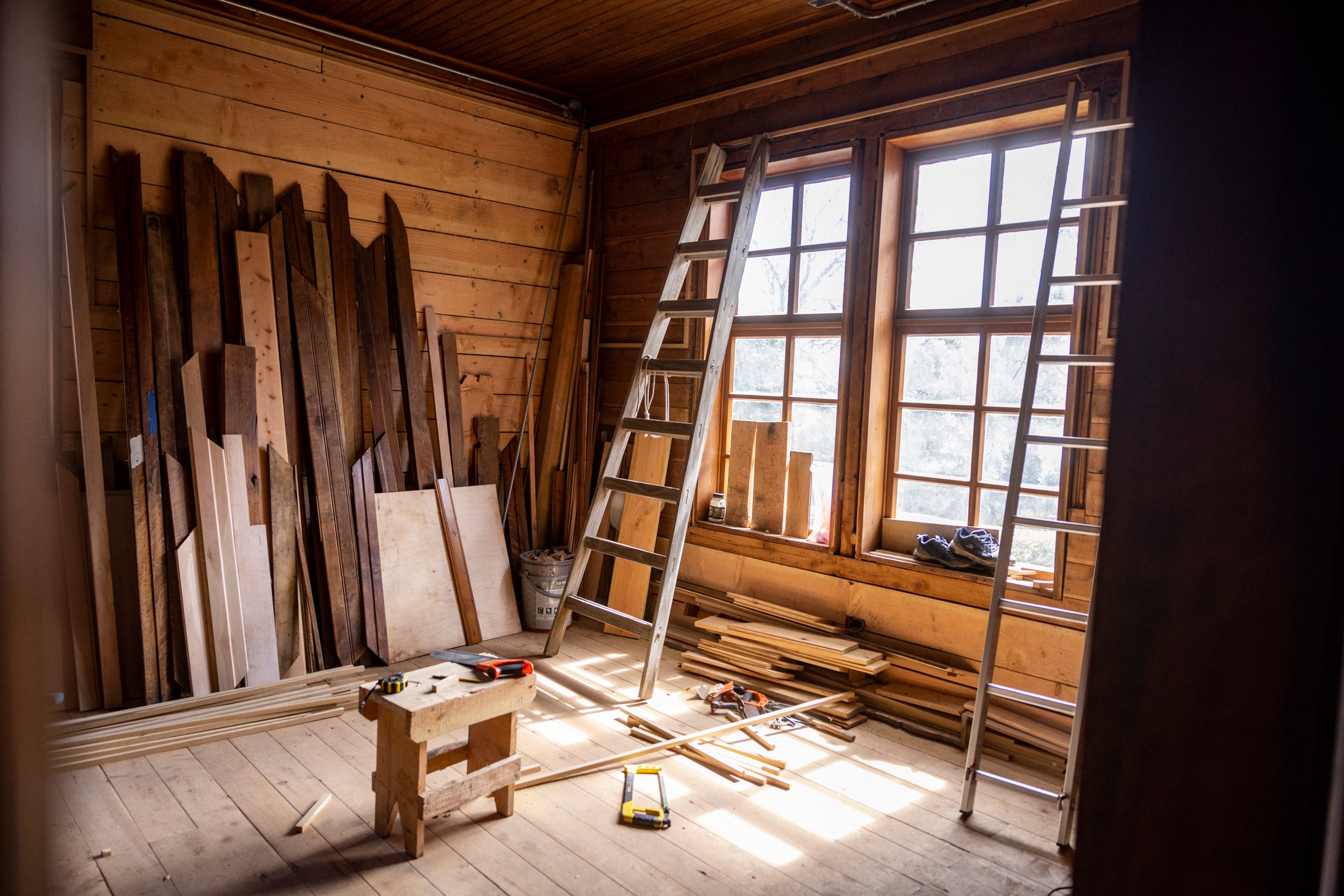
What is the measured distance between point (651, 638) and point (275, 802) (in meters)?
1.65

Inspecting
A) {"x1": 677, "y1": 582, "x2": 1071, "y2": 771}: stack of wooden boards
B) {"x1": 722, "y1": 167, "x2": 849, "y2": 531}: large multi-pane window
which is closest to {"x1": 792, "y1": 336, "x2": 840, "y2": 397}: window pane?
{"x1": 722, "y1": 167, "x2": 849, "y2": 531}: large multi-pane window

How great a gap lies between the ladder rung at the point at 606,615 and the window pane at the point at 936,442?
1.52m

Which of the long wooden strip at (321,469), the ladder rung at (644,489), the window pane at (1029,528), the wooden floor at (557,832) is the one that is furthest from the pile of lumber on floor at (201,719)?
the window pane at (1029,528)

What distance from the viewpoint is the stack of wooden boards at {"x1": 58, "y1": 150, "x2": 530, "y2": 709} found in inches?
135

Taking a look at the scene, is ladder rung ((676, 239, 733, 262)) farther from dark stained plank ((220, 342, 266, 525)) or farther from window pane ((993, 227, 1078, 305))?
dark stained plank ((220, 342, 266, 525))

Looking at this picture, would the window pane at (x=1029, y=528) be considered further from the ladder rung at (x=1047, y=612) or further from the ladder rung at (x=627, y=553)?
the ladder rung at (x=627, y=553)

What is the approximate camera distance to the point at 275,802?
8.87 feet

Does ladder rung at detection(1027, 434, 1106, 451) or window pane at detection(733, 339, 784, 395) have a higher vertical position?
window pane at detection(733, 339, 784, 395)

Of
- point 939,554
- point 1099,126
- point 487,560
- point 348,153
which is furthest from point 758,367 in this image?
point 348,153

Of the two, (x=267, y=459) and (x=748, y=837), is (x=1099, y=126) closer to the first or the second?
(x=748, y=837)

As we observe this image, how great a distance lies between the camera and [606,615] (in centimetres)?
391

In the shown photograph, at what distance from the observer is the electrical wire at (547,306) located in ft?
16.4

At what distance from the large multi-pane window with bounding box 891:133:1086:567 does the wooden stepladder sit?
0.83m

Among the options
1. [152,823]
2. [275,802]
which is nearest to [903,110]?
[275,802]
